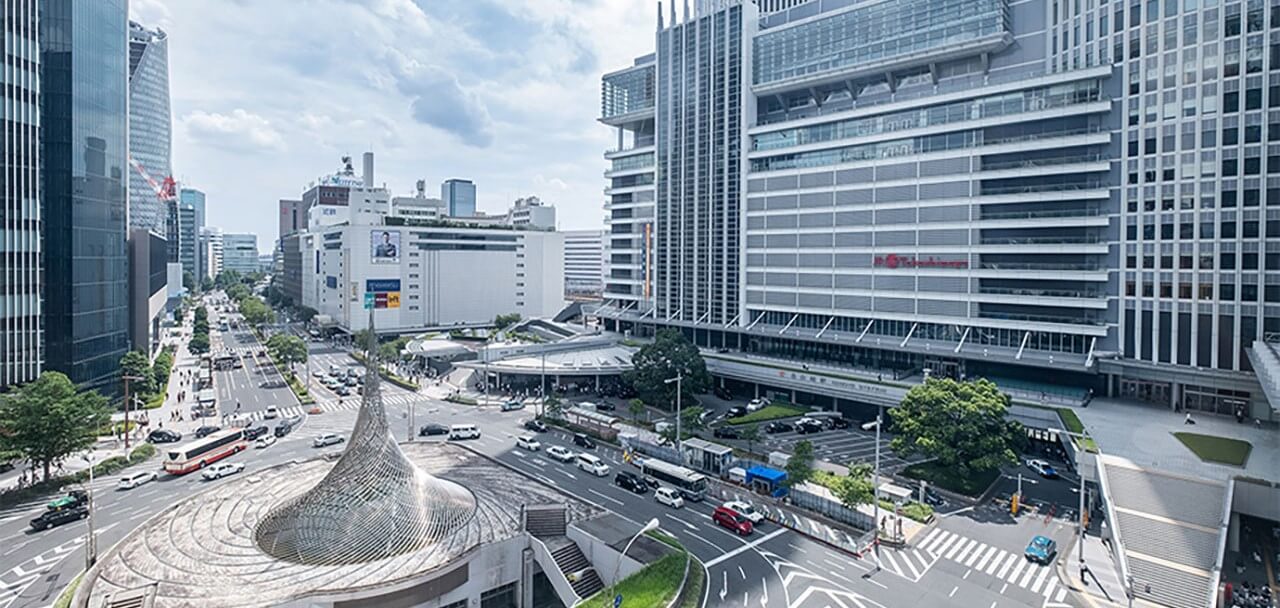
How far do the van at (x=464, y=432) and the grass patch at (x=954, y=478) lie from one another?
38992 mm

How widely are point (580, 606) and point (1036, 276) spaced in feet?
187

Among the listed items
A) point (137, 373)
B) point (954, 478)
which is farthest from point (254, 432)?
point (954, 478)

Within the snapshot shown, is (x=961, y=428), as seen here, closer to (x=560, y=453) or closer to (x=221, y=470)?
(x=560, y=453)

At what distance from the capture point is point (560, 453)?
189 feet

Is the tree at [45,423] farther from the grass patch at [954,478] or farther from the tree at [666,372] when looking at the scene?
the grass patch at [954,478]

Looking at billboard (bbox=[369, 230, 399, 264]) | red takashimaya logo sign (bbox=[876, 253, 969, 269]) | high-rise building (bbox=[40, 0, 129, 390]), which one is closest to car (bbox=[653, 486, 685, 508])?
red takashimaya logo sign (bbox=[876, 253, 969, 269])

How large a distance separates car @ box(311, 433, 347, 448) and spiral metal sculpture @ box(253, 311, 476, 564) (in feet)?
76.7

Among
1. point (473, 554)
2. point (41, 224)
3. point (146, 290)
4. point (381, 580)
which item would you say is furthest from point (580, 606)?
point (146, 290)

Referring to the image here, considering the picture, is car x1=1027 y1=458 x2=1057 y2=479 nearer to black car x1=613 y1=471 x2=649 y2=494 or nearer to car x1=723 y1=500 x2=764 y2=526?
car x1=723 y1=500 x2=764 y2=526

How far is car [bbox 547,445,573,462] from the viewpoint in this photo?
187 feet

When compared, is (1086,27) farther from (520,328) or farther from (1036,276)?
(520,328)

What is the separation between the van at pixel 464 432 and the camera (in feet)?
211

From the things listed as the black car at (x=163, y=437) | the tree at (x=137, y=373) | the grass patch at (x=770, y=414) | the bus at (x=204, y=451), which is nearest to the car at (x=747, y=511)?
the grass patch at (x=770, y=414)

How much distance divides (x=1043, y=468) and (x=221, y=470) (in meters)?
66.0
